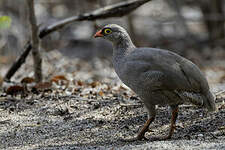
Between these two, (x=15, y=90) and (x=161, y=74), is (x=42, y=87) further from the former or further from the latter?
(x=161, y=74)

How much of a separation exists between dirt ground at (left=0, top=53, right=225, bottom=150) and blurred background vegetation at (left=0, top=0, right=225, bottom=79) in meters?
4.65

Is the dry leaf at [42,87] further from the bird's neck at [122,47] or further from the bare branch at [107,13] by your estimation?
the bird's neck at [122,47]

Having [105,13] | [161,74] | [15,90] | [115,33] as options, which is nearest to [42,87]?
[15,90]

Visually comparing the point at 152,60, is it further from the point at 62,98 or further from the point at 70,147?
the point at 62,98

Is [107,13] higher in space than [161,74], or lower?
higher

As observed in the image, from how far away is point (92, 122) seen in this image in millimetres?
5133

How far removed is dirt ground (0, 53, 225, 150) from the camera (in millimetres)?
4363

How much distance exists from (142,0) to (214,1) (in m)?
8.31

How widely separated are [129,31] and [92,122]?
370 inches

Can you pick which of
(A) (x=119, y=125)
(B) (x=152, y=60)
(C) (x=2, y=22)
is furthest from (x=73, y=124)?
(C) (x=2, y=22)

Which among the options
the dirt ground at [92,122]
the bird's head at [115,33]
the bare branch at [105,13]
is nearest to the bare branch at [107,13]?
the bare branch at [105,13]

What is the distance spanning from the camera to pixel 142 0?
6926 millimetres

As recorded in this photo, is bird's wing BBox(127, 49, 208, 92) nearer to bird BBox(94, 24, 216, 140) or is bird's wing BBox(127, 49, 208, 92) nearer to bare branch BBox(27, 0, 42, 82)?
bird BBox(94, 24, 216, 140)

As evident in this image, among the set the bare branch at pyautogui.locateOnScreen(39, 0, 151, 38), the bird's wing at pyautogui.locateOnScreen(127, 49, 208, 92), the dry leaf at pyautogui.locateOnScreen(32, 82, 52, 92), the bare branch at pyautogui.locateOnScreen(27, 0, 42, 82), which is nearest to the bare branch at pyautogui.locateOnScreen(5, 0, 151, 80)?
the bare branch at pyautogui.locateOnScreen(39, 0, 151, 38)
